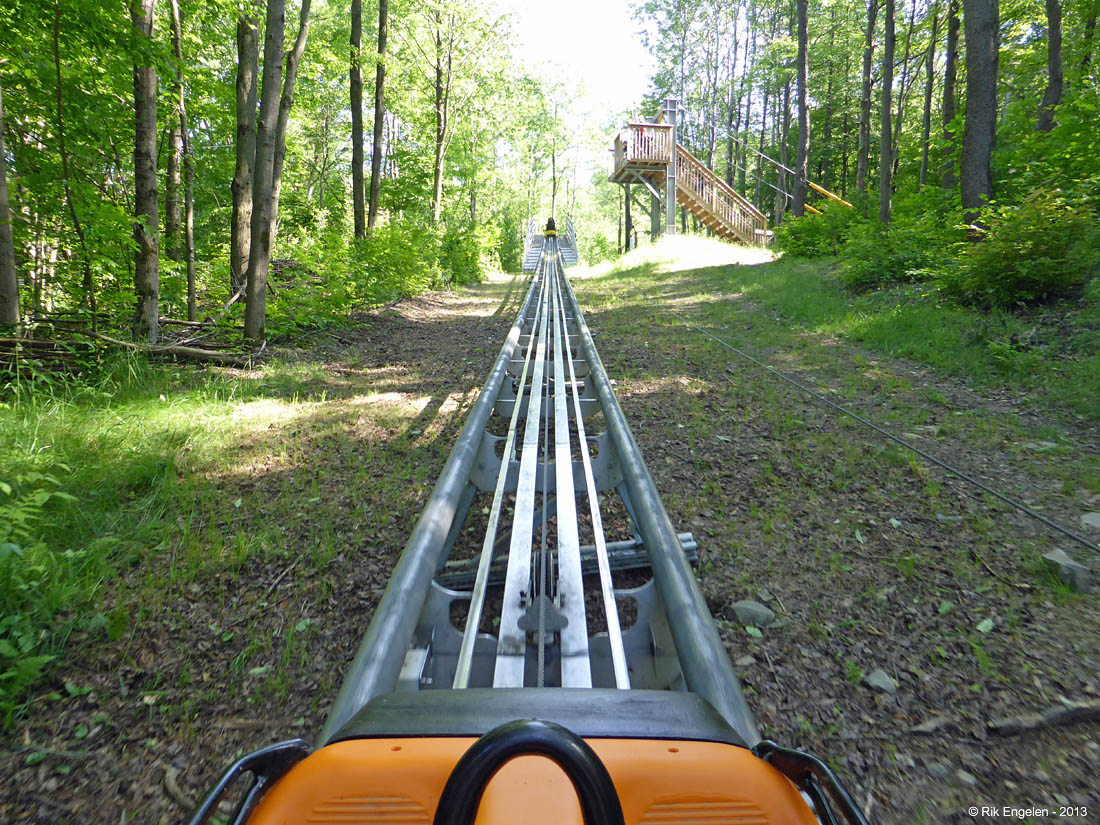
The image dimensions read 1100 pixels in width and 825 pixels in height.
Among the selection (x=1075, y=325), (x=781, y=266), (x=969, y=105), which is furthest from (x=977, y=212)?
(x=781, y=266)

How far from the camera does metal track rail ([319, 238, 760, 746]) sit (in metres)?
1.63

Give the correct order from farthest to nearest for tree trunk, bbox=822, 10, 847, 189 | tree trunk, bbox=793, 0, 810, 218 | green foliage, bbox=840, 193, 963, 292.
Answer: tree trunk, bbox=822, 10, 847, 189 < tree trunk, bbox=793, 0, 810, 218 < green foliage, bbox=840, 193, 963, 292

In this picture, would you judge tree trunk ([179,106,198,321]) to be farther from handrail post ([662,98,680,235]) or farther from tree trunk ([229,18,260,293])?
handrail post ([662,98,680,235])

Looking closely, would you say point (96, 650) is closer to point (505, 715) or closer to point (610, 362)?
point (505, 715)

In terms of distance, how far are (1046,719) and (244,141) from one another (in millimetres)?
9576

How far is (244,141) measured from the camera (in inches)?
318

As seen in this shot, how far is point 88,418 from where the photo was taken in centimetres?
432

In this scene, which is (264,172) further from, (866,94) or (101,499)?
(866,94)

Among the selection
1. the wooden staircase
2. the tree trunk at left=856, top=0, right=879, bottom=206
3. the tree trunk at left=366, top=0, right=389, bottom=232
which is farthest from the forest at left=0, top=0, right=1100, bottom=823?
the wooden staircase

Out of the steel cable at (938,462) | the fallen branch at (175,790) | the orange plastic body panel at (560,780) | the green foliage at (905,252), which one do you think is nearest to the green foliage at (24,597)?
the fallen branch at (175,790)

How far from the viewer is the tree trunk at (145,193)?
21.1ft

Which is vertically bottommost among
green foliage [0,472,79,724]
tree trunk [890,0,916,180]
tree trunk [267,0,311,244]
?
green foliage [0,472,79,724]

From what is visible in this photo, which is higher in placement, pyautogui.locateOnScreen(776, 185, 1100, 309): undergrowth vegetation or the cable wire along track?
pyautogui.locateOnScreen(776, 185, 1100, 309): undergrowth vegetation

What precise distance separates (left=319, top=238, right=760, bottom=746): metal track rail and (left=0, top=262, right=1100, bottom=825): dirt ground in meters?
0.39
